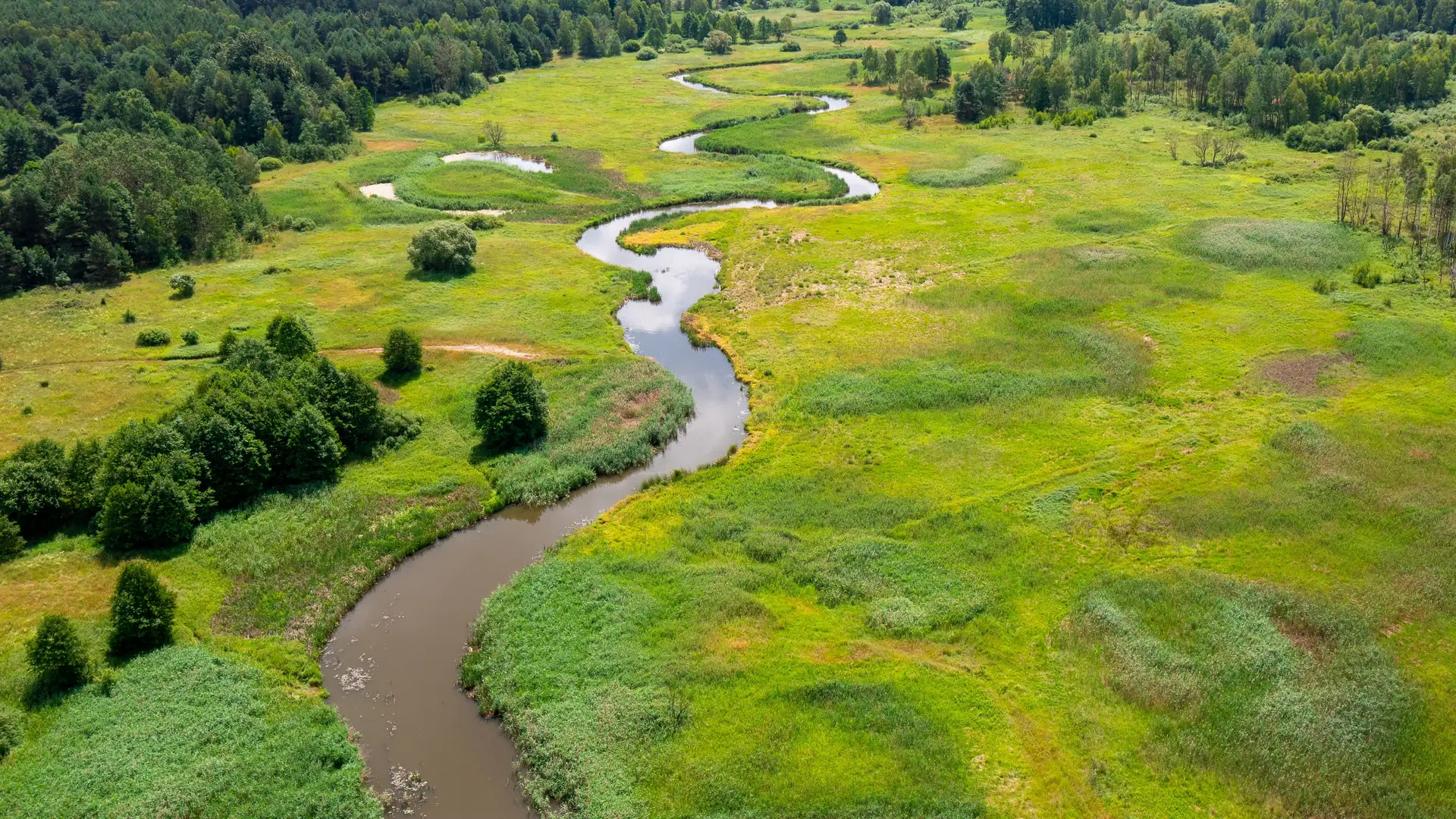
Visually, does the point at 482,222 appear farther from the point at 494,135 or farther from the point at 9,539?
the point at 9,539

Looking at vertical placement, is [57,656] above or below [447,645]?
above

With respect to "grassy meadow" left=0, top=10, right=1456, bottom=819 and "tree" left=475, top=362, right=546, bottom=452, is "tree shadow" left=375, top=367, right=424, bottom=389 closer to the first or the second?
"grassy meadow" left=0, top=10, right=1456, bottom=819

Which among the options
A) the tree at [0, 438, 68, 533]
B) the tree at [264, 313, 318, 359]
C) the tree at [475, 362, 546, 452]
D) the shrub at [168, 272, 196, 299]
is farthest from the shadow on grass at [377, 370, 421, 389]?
the shrub at [168, 272, 196, 299]

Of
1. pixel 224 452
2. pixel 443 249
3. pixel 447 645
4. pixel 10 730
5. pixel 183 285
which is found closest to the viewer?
pixel 10 730

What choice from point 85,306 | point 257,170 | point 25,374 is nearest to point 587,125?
point 257,170

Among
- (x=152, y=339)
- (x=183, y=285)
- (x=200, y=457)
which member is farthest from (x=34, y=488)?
(x=183, y=285)
